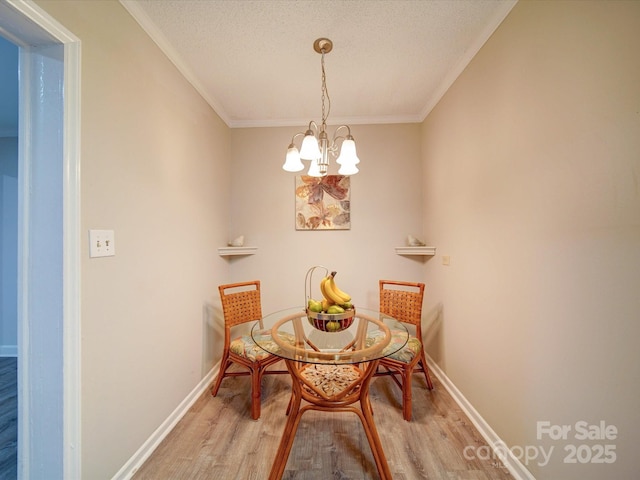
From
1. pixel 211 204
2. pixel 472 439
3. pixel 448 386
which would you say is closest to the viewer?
pixel 472 439

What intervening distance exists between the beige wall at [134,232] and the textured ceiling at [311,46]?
218 millimetres

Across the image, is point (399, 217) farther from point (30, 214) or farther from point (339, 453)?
point (30, 214)

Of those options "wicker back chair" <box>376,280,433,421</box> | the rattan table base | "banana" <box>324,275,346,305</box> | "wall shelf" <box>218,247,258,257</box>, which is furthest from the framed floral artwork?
the rattan table base

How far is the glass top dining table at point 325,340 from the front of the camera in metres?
1.17

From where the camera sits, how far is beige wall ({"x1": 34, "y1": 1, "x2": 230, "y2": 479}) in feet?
3.47

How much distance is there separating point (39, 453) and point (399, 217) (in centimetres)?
282

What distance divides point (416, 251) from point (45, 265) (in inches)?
98.8

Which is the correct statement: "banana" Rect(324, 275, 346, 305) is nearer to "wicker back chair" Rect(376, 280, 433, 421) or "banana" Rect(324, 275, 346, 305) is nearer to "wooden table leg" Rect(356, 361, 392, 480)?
"wooden table leg" Rect(356, 361, 392, 480)

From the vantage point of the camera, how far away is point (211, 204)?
2.21 metres

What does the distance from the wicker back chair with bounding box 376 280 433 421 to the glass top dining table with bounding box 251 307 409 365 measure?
0.20m

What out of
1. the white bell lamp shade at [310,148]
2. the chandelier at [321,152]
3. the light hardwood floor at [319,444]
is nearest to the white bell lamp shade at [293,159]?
the chandelier at [321,152]

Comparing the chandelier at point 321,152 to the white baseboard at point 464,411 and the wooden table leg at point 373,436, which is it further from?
the white baseboard at point 464,411

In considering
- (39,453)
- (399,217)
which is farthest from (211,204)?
(399,217)

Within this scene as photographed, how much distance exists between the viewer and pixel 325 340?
1.43 meters
